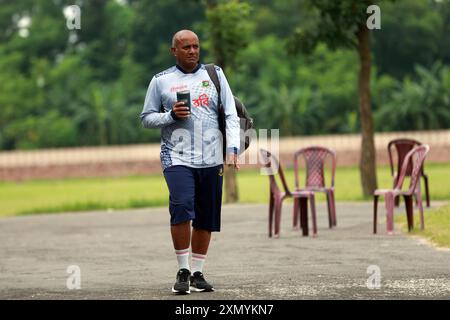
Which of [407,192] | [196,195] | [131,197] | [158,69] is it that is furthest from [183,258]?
[158,69]

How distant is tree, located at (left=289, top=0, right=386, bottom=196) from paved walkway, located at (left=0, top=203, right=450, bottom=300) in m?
4.25

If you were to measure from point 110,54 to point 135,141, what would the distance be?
18879 millimetres

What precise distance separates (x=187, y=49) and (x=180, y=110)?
510mm

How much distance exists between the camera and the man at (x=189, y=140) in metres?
11.0

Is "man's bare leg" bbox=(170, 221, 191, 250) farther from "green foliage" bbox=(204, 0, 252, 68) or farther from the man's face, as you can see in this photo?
"green foliage" bbox=(204, 0, 252, 68)

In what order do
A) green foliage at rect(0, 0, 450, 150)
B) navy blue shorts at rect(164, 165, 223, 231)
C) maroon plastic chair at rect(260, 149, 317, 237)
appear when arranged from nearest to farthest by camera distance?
navy blue shorts at rect(164, 165, 223, 231) → maroon plastic chair at rect(260, 149, 317, 237) → green foliage at rect(0, 0, 450, 150)

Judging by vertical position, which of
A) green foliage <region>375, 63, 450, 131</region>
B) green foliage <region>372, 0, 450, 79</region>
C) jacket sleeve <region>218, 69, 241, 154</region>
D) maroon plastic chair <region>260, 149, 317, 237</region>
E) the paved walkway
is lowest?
the paved walkway

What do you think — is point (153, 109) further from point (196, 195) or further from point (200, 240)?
point (200, 240)

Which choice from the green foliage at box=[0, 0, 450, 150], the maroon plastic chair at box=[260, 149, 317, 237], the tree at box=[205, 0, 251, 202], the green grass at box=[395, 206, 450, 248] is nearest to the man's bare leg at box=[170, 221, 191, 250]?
the green grass at box=[395, 206, 450, 248]

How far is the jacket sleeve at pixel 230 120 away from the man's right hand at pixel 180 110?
1.31 feet

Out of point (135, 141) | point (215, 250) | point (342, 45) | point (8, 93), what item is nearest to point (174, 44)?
point (215, 250)

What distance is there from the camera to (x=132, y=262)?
14609 millimetres

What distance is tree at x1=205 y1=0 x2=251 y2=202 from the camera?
92.0 ft

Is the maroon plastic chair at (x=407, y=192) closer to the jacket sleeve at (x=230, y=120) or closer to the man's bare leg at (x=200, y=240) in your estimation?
the man's bare leg at (x=200, y=240)
